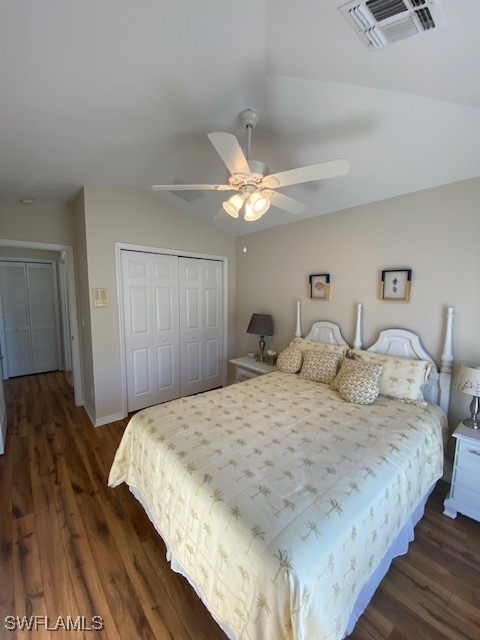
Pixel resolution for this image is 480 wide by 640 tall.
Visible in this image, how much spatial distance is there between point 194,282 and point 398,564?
11.2 feet

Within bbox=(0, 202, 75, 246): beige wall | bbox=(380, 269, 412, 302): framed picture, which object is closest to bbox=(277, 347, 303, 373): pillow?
bbox=(380, 269, 412, 302): framed picture

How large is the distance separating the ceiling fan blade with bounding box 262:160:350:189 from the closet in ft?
7.27

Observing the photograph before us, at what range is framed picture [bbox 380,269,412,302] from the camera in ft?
8.09

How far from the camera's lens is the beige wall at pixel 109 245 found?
9.82 feet

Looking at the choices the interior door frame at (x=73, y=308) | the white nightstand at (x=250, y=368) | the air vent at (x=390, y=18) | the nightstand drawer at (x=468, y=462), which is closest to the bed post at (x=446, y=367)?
the nightstand drawer at (x=468, y=462)

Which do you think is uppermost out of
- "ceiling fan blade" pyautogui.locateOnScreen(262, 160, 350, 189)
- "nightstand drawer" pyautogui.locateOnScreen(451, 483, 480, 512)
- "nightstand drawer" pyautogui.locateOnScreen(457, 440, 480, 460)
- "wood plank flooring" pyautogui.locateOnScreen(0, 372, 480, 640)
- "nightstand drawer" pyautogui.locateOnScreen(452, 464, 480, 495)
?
"ceiling fan blade" pyautogui.locateOnScreen(262, 160, 350, 189)

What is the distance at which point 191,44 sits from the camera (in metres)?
1.42

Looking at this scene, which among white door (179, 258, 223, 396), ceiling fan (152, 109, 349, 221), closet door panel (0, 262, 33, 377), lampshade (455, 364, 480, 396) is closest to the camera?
ceiling fan (152, 109, 349, 221)

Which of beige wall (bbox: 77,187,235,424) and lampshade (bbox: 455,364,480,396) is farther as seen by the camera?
beige wall (bbox: 77,187,235,424)

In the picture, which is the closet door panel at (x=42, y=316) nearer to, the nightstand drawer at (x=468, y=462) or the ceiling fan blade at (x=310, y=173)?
the ceiling fan blade at (x=310, y=173)

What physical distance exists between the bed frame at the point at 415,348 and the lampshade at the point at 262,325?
759 millimetres

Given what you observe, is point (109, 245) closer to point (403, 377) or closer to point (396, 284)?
point (396, 284)

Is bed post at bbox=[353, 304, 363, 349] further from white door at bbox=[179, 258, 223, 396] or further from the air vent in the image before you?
white door at bbox=[179, 258, 223, 396]

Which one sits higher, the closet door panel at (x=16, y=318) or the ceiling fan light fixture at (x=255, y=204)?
the ceiling fan light fixture at (x=255, y=204)
